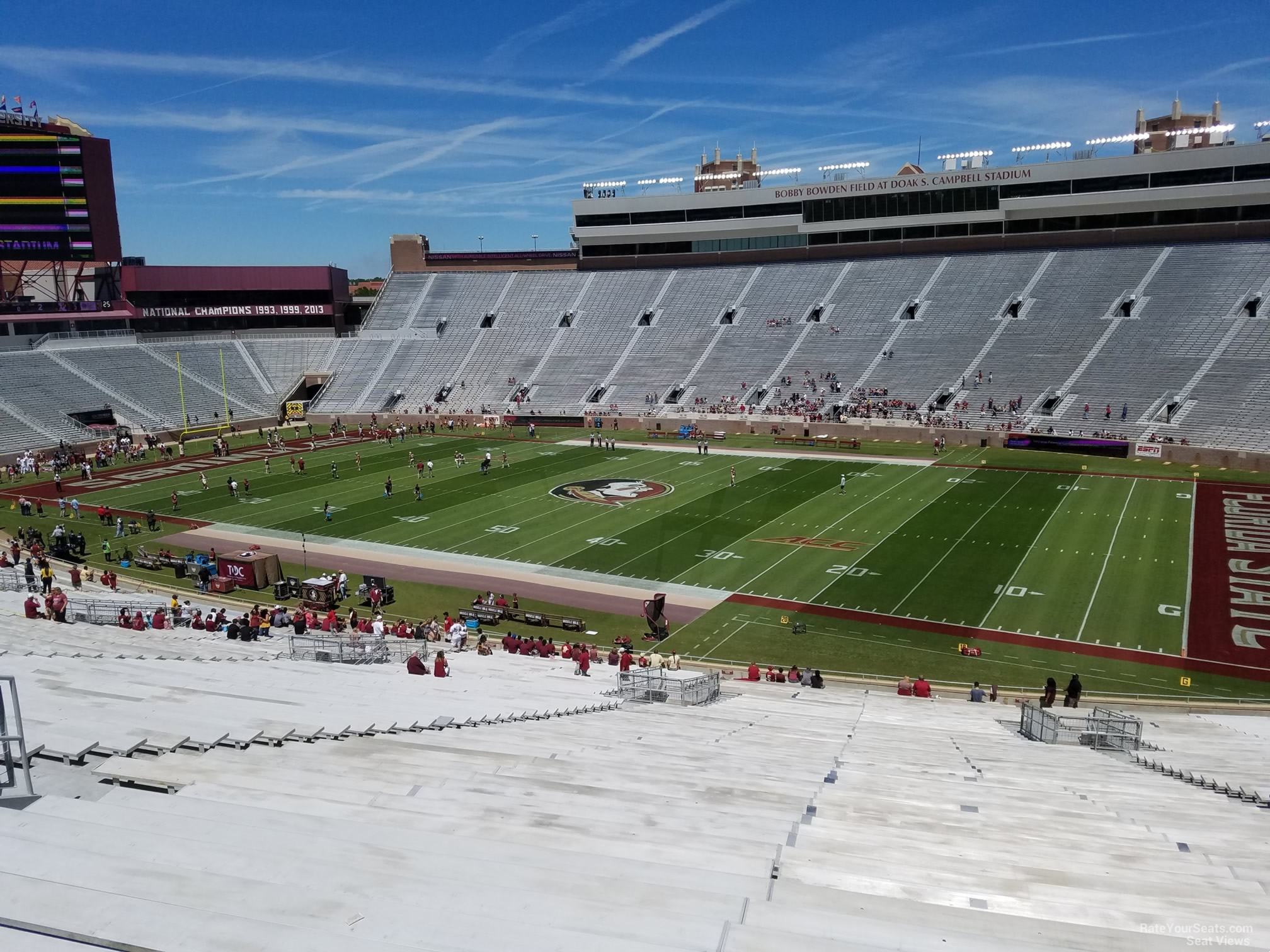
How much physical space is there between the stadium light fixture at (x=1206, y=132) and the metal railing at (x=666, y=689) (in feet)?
203

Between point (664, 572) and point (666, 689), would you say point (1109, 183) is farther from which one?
point (666, 689)

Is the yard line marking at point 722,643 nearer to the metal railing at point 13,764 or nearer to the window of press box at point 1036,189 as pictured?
the metal railing at point 13,764

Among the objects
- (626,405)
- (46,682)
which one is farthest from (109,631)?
(626,405)

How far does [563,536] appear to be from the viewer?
32312 mm

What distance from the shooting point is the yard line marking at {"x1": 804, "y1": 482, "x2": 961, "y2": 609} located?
25.8 m

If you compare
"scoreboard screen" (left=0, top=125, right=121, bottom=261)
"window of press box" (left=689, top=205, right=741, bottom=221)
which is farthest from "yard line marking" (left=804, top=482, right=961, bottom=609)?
"scoreboard screen" (left=0, top=125, right=121, bottom=261)

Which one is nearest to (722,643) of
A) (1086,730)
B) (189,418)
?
(1086,730)

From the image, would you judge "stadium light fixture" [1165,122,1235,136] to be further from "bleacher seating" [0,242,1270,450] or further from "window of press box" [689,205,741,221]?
"window of press box" [689,205,741,221]

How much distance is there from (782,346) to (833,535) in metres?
34.9

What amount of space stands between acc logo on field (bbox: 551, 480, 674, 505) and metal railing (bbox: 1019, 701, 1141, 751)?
24410 millimetres

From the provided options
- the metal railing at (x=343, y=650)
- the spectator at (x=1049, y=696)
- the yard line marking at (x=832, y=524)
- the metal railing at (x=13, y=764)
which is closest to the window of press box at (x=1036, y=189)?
the yard line marking at (x=832, y=524)

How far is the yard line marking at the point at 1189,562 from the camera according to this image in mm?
22406

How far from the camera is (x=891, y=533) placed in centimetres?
3156

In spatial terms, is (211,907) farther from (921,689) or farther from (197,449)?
(197,449)
